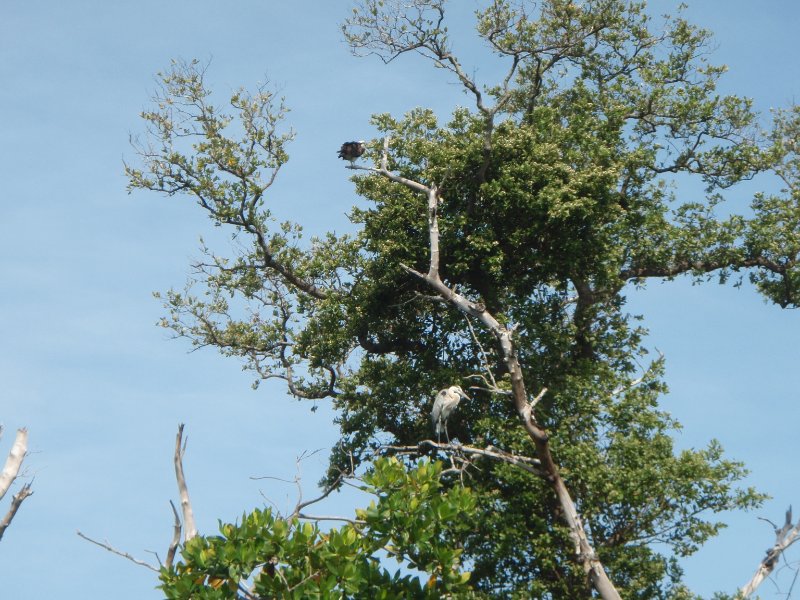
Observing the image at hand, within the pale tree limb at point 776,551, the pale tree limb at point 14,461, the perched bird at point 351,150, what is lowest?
the pale tree limb at point 776,551

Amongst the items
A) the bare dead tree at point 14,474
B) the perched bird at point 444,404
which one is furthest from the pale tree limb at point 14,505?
the perched bird at point 444,404

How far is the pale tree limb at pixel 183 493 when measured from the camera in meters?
13.1

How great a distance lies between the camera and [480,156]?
61.6 ft

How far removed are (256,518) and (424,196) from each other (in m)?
8.14

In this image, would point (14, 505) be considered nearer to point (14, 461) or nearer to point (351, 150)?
point (14, 461)

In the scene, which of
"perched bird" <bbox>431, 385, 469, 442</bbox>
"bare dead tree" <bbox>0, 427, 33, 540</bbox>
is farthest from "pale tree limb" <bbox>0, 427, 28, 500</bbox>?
"perched bird" <bbox>431, 385, 469, 442</bbox>

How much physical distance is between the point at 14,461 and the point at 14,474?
0.57ft

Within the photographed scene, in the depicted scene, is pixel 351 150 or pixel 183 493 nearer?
pixel 183 493

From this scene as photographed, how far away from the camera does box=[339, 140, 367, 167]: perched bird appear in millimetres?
18453

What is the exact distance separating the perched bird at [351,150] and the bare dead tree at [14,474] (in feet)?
24.0

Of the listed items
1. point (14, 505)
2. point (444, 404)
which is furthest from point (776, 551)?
point (14, 505)

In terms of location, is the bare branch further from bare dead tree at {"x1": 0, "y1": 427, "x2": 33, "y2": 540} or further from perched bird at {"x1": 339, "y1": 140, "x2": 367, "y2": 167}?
Answer: perched bird at {"x1": 339, "y1": 140, "x2": 367, "y2": 167}

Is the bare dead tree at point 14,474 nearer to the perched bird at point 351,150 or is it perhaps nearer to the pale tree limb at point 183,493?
the pale tree limb at point 183,493

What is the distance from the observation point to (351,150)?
60.7 feet
